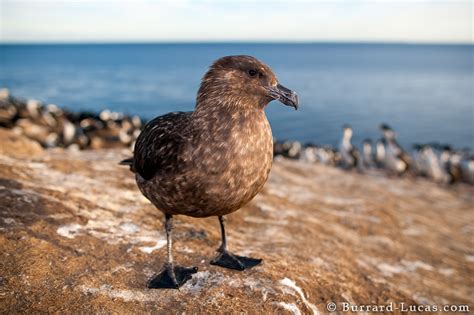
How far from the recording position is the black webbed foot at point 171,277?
4.27 meters

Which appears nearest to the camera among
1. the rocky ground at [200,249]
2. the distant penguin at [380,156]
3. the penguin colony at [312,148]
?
the rocky ground at [200,249]

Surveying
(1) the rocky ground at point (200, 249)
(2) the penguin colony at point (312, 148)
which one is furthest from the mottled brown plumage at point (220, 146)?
(2) the penguin colony at point (312, 148)

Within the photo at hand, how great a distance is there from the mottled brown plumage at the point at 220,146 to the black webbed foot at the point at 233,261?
674 mm

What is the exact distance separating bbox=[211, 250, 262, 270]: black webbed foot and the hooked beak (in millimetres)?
2049

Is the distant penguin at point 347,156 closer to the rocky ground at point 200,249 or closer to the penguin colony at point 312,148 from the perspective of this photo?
the penguin colony at point 312,148

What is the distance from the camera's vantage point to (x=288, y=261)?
17.3ft

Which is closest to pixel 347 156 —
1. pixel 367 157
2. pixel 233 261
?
pixel 367 157

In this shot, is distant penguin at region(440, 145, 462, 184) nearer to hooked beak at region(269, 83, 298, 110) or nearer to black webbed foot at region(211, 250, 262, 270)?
black webbed foot at region(211, 250, 262, 270)

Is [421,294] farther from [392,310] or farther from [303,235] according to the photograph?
[303,235]

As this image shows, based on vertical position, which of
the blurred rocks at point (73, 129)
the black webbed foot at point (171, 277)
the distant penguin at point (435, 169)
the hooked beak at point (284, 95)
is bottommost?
the distant penguin at point (435, 169)

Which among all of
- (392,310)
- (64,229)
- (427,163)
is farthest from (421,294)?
(427,163)

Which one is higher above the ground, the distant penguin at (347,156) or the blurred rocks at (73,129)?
the blurred rocks at (73,129)

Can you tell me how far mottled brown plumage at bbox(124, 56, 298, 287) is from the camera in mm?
3938

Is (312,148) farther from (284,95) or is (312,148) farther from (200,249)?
(284,95)
